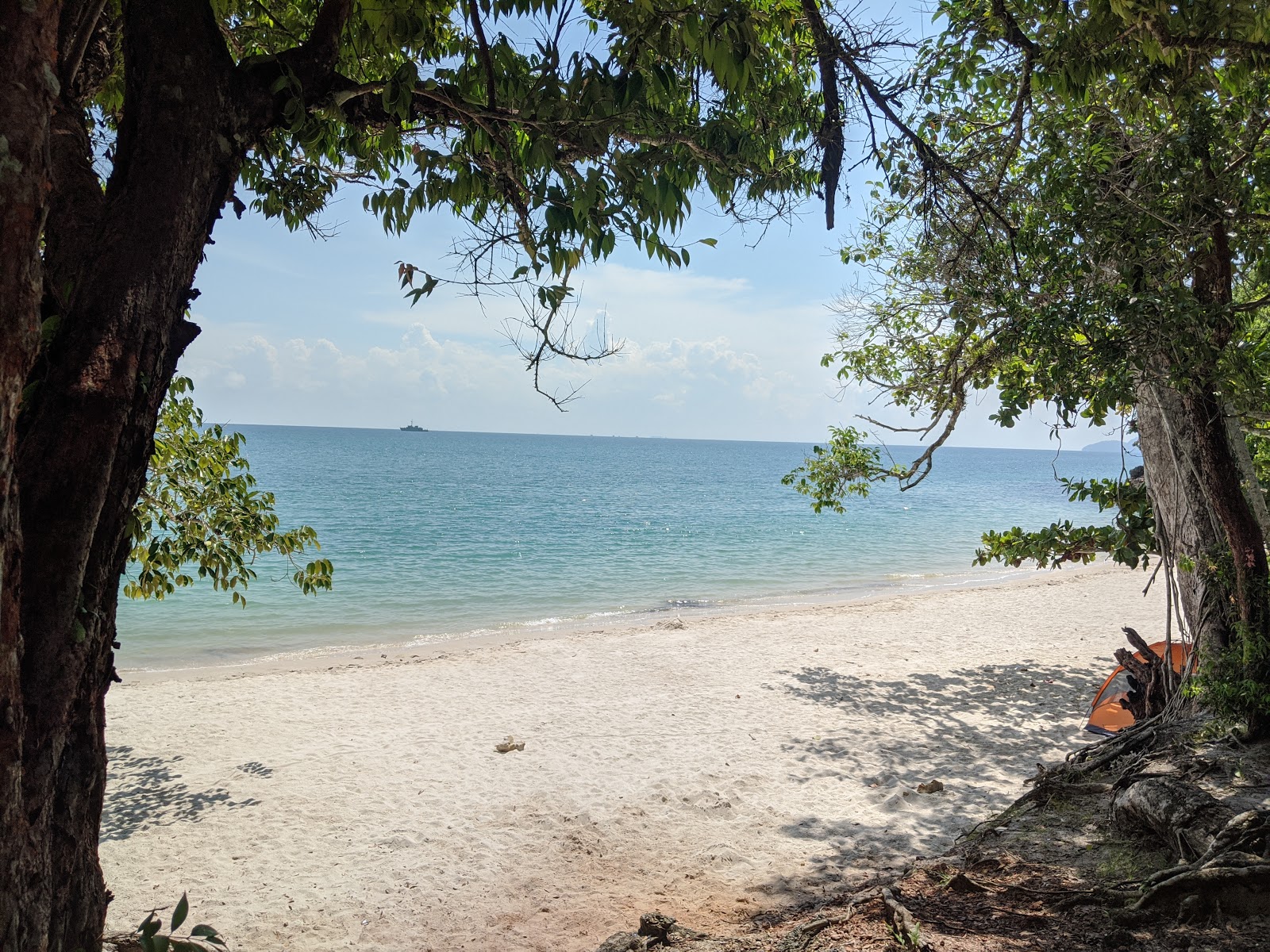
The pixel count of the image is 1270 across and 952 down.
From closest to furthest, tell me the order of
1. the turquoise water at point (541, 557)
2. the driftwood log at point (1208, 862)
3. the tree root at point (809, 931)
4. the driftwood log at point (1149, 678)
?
the driftwood log at point (1208, 862)
the tree root at point (809, 931)
the driftwood log at point (1149, 678)
the turquoise water at point (541, 557)

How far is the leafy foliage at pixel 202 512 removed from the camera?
267 inches

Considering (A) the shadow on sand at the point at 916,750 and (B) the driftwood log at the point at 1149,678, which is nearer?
(B) the driftwood log at the point at 1149,678

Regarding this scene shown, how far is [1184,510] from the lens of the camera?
580cm

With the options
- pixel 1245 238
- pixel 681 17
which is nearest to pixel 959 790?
pixel 1245 238

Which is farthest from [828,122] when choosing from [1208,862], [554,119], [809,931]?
[809,931]

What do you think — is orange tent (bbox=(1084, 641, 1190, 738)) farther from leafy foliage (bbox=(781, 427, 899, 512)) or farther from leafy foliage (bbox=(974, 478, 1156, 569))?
leafy foliage (bbox=(781, 427, 899, 512))

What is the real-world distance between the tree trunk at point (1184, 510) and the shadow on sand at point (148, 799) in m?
8.51

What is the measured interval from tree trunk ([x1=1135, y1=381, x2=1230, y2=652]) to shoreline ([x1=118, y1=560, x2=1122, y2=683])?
12385 millimetres

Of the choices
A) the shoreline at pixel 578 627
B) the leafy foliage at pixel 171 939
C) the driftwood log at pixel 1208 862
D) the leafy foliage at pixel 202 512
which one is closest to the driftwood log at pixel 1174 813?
the driftwood log at pixel 1208 862

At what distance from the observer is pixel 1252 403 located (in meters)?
4.92

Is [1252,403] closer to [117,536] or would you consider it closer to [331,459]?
[117,536]

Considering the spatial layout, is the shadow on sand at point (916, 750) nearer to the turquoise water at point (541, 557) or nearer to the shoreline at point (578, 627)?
the turquoise water at point (541, 557)

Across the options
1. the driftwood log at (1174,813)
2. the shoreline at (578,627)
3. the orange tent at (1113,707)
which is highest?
the driftwood log at (1174,813)

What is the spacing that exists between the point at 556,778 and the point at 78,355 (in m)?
7.07
